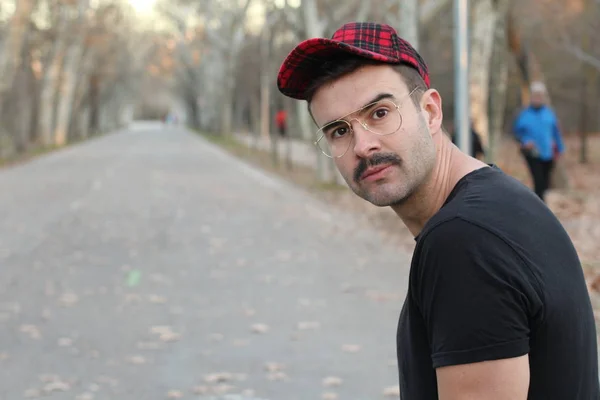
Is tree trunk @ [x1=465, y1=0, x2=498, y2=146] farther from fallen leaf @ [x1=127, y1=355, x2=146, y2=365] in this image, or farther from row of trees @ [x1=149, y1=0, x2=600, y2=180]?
fallen leaf @ [x1=127, y1=355, x2=146, y2=365]

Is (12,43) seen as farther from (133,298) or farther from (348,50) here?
(348,50)

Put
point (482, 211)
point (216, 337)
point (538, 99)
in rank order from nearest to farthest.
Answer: point (482, 211) < point (216, 337) < point (538, 99)

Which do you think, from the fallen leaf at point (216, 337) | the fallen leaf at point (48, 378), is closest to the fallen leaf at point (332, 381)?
the fallen leaf at point (216, 337)

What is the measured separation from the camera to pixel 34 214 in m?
16.7

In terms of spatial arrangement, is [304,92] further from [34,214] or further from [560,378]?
[34,214]

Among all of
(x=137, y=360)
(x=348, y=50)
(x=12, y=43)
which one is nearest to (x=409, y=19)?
(x=137, y=360)

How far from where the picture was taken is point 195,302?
29.5 feet

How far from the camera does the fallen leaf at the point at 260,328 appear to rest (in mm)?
7754

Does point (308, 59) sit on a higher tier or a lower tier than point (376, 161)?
higher

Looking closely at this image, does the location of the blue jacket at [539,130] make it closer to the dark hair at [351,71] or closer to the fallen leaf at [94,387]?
the fallen leaf at [94,387]

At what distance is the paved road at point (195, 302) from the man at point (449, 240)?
411 cm

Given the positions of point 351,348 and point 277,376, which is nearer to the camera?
point 277,376

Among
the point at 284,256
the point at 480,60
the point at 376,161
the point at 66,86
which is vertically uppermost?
the point at 66,86

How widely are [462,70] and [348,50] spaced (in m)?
10.8
